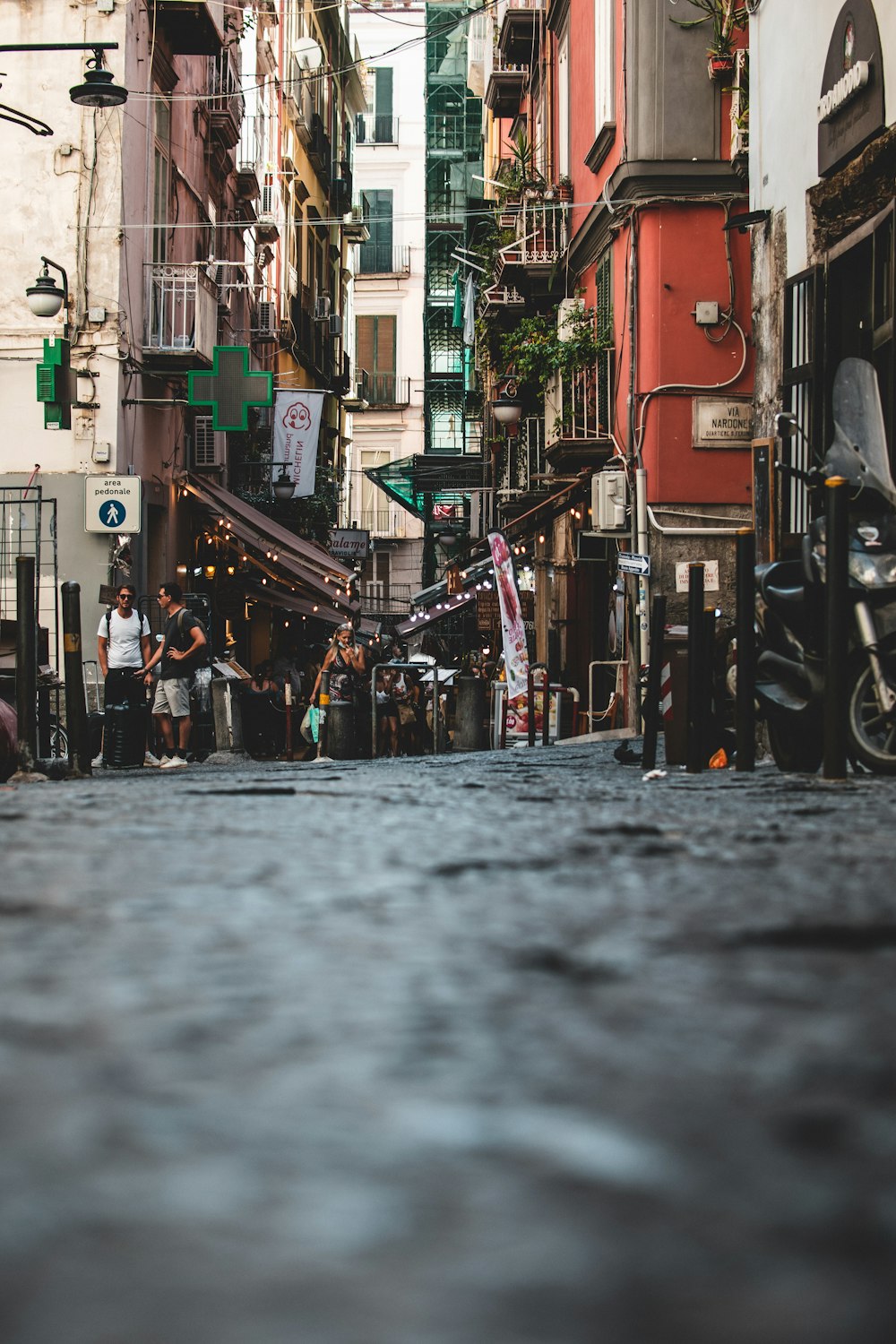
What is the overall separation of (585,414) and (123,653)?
7924 millimetres

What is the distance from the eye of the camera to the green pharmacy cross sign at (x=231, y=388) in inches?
802

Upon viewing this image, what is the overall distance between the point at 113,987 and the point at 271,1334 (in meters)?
0.91

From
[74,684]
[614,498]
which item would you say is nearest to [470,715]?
A: [614,498]

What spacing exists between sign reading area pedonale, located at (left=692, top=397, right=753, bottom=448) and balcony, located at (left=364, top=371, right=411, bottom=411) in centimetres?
3515

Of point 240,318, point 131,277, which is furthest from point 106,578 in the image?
point 240,318

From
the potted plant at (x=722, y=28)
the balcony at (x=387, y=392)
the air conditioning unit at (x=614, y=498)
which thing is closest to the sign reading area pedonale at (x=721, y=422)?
the air conditioning unit at (x=614, y=498)

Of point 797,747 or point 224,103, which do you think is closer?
point 797,747

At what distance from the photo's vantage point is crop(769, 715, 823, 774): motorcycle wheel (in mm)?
7230

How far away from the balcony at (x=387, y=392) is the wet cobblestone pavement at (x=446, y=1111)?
50728 millimetres

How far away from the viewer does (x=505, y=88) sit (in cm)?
3059

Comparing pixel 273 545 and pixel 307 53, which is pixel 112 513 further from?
pixel 307 53

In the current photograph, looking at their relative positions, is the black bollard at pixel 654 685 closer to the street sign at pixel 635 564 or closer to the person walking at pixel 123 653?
the person walking at pixel 123 653

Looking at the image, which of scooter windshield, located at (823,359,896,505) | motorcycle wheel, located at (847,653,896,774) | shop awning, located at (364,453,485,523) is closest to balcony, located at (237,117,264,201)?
shop awning, located at (364,453,485,523)

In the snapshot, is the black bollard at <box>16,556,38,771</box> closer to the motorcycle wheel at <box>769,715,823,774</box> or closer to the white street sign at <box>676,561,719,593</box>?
the motorcycle wheel at <box>769,715,823,774</box>
